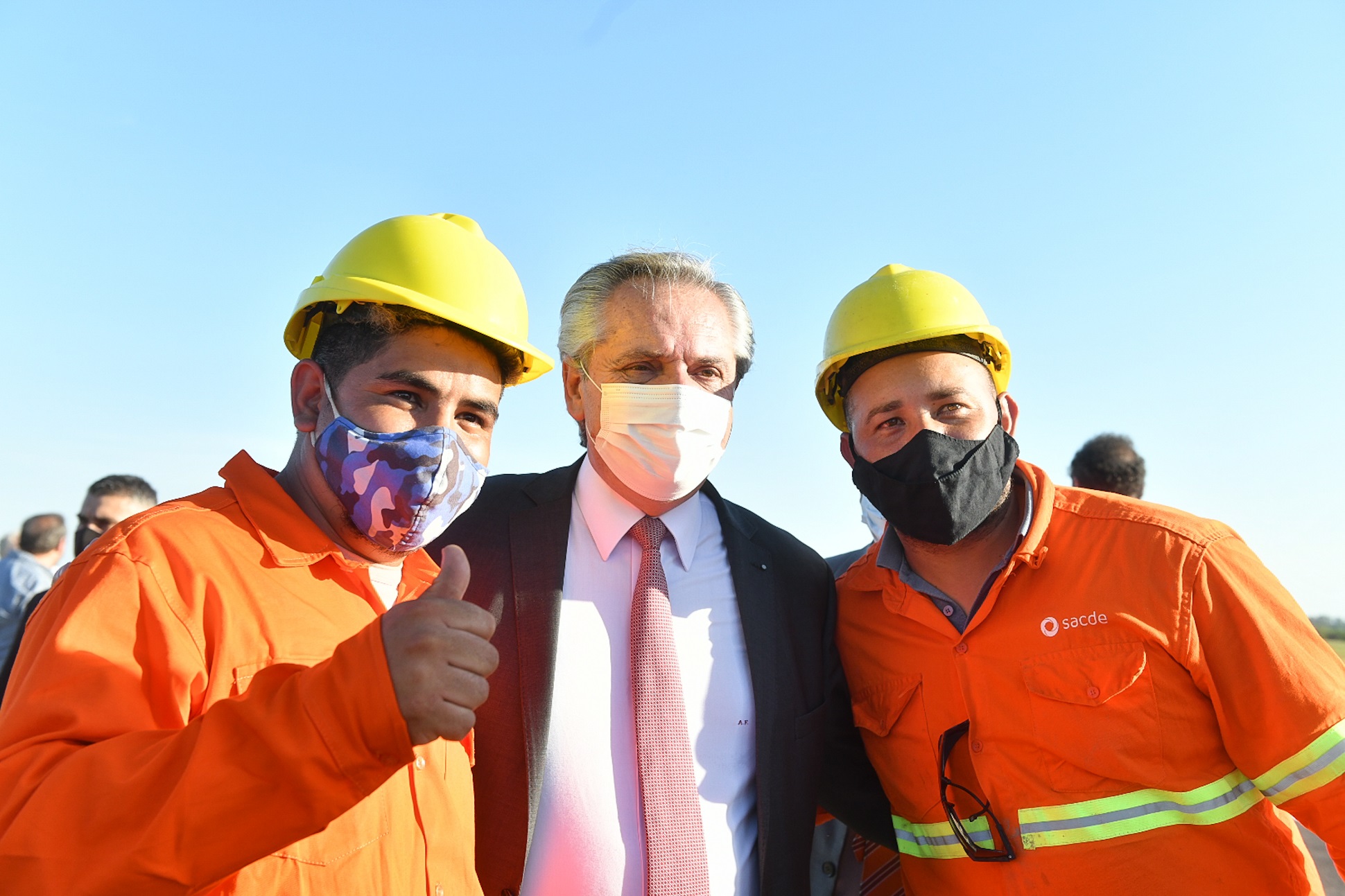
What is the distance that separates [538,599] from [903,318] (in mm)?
1590

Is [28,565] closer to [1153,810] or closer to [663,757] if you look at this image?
[663,757]

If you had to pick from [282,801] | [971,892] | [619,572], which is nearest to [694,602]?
[619,572]

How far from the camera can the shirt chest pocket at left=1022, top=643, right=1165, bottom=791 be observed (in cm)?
254

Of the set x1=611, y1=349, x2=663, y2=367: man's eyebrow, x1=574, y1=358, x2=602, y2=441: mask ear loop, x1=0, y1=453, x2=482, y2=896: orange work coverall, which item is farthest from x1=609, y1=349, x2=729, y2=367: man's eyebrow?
x1=0, y1=453, x2=482, y2=896: orange work coverall

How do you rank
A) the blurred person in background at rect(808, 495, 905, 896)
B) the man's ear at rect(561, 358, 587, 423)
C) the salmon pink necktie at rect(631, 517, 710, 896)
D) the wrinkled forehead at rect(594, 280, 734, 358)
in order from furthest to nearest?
the blurred person in background at rect(808, 495, 905, 896) → the man's ear at rect(561, 358, 587, 423) → the wrinkled forehead at rect(594, 280, 734, 358) → the salmon pink necktie at rect(631, 517, 710, 896)

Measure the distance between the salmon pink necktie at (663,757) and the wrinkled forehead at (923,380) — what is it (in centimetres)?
104

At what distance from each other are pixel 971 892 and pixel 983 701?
1.87 feet

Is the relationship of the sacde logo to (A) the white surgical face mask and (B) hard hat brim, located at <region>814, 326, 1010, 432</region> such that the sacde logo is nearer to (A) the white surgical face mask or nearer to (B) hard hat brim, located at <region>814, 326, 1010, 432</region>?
(B) hard hat brim, located at <region>814, 326, 1010, 432</region>

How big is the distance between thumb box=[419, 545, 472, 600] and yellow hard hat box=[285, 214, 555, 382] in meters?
0.94

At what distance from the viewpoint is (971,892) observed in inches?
106

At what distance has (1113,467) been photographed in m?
5.75

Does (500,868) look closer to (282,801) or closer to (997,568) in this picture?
(282,801)

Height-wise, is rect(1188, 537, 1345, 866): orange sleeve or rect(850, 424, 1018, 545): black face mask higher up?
rect(850, 424, 1018, 545): black face mask

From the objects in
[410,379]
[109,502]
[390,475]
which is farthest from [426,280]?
[109,502]
